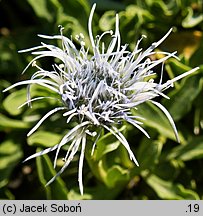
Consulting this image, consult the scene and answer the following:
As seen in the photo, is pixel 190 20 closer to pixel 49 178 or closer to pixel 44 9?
pixel 44 9

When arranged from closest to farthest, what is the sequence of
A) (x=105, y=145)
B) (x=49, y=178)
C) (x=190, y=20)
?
(x=105, y=145), (x=49, y=178), (x=190, y=20)

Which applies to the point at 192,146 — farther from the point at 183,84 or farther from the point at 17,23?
the point at 17,23

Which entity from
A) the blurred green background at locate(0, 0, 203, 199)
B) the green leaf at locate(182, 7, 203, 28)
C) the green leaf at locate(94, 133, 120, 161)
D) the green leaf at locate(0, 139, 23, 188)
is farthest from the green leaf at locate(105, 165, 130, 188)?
the green leaf at locate(182, 7, 203, 28)

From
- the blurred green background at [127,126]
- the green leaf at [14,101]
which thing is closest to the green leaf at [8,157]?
the blurred green background at [127,126]

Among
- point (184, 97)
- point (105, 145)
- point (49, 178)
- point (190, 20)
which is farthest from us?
point (190, 20)

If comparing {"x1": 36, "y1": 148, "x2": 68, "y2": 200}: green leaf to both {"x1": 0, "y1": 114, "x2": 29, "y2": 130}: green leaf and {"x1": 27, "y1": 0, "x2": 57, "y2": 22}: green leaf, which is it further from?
Answer: {"x1": 27, "y1": 0, "x2": 57, "y2": 22}: green leaf

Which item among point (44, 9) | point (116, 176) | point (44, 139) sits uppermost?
point (44, 9)

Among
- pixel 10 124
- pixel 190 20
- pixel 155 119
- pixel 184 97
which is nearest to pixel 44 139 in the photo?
pixel 10 124
